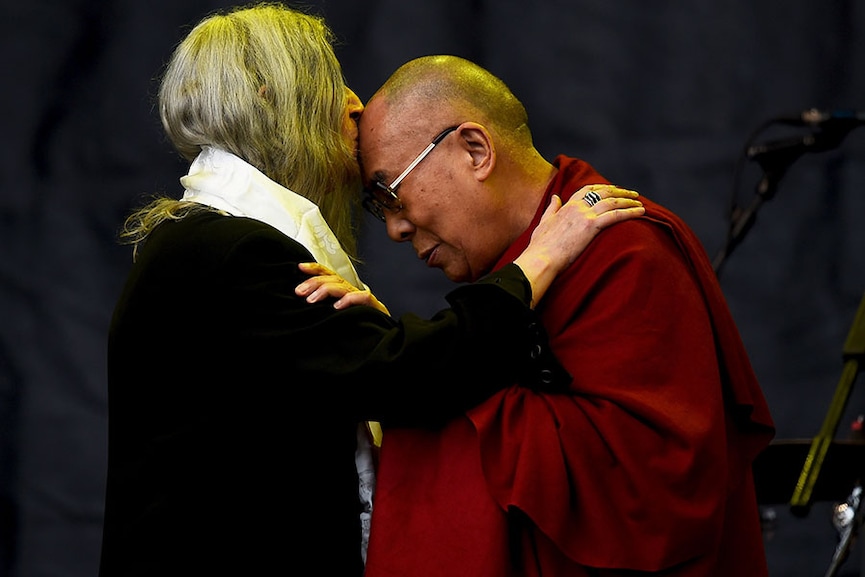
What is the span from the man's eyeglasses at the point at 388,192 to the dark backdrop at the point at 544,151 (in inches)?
60.7

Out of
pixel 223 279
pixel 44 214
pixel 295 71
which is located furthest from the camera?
pixel 44 214

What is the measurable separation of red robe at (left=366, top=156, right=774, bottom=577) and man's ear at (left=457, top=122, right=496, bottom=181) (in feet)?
1.04

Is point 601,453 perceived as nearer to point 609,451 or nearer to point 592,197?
point 609,451

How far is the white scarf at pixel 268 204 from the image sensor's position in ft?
6.16

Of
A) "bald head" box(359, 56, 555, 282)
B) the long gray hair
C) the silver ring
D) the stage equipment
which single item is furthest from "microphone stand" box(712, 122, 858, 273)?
the long gray hair

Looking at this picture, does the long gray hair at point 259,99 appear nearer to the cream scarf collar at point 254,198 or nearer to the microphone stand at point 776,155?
the cream scarf collar at point 254,198

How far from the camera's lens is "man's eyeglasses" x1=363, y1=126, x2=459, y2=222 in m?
2.10

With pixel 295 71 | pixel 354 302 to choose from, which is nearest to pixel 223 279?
pixel 354 302

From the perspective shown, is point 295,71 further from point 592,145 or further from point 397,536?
point 592,145

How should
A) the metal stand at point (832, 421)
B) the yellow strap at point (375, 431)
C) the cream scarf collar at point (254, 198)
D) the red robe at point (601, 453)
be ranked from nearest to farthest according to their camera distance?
the red robe at point (601, 453), the cream scarf collar at point (254, 198), the yellow strap at point (375, 431), the metal stand at point (832, 421)

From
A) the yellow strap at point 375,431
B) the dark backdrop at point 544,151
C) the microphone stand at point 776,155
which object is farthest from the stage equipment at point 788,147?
the yellow strap at point 375,431

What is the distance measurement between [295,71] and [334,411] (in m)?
0.62

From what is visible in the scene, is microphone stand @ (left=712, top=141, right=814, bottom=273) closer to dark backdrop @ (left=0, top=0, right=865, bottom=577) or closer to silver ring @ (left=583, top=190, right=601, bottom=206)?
dark backdrop @ (left=0, top=0, right=865, bottom=577)

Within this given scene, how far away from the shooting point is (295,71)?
77.8 inches
